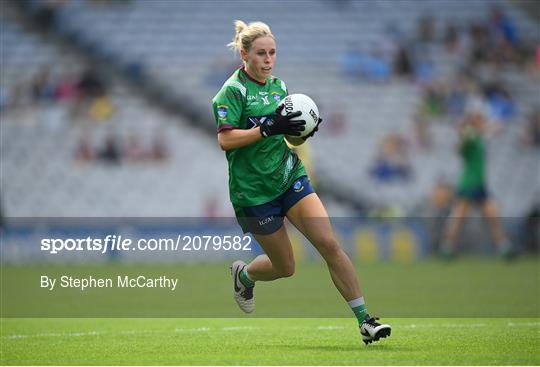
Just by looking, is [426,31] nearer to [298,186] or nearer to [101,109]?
[101,109]

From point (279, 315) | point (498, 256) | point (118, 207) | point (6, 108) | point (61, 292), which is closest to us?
point (279, 315)

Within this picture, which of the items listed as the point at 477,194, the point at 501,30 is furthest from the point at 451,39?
the point at 477,194

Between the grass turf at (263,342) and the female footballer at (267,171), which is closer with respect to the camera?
the grass turf at (263,342)

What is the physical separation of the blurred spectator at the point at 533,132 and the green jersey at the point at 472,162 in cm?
608

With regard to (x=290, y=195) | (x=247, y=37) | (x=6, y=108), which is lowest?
(x=6, y=108)

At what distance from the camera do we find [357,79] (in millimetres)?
26141

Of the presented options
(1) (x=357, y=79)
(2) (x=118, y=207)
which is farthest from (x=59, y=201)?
(1) (x=357, y=79)

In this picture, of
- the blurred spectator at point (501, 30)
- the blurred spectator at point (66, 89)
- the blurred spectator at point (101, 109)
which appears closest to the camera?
the blurred spectator at point (101, 109)

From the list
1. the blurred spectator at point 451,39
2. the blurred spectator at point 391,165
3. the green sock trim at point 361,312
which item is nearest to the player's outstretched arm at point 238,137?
the green sock trim at point 361,312

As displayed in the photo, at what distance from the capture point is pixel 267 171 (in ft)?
27.0

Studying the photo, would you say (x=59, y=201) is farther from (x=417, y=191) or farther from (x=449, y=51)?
(x=449, y=51)

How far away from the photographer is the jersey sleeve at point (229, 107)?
316 inches

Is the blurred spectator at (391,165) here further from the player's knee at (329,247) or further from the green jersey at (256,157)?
the player's knee at (329,247)

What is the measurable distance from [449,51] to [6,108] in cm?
1091
